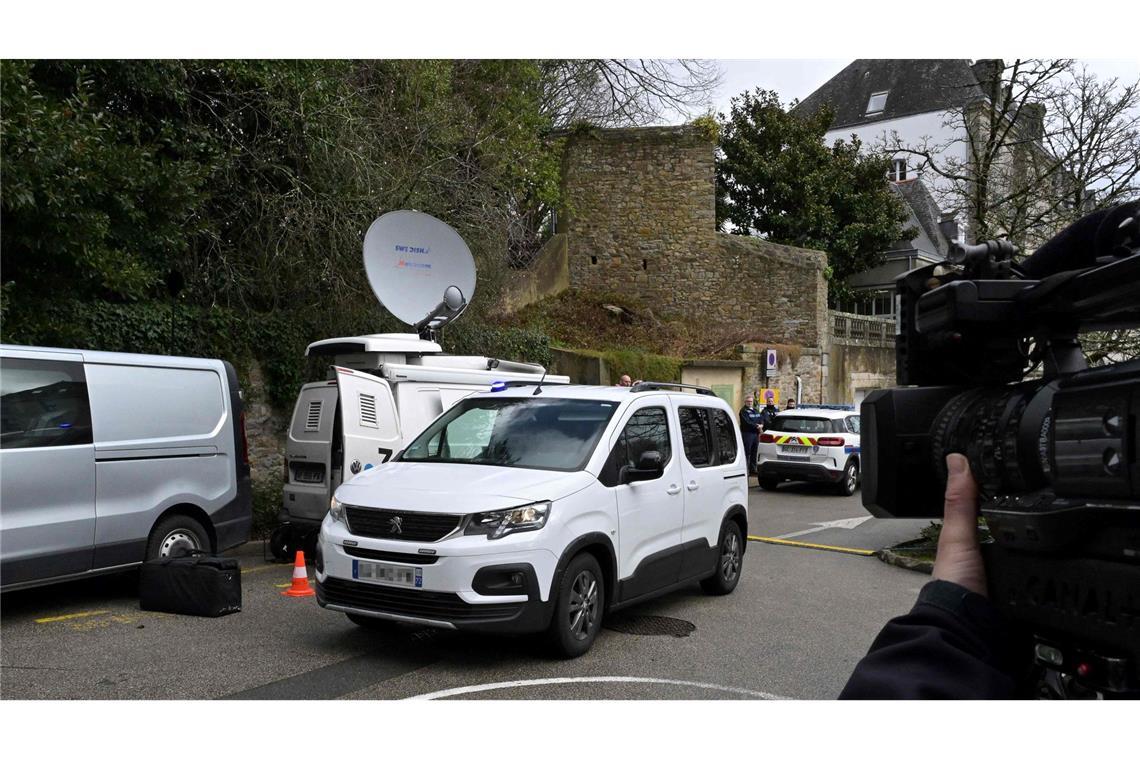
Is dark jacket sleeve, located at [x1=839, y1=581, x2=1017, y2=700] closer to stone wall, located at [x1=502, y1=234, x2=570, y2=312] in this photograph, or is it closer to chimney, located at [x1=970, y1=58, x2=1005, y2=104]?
chimney, located at [x1=970, y1=58, x2=1005, y2=104]

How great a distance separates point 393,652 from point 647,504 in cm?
220

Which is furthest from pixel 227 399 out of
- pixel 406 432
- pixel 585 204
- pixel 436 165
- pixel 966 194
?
pixel 585 204

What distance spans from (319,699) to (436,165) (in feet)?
35.7

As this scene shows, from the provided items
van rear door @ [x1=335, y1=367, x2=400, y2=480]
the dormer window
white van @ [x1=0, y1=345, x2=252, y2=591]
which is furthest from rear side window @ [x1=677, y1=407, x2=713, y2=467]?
the dormer window

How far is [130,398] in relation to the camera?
775cm

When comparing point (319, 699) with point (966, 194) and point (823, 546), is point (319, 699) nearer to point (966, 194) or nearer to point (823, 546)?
point (823, 546)

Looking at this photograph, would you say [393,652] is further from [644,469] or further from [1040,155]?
[1040,155]

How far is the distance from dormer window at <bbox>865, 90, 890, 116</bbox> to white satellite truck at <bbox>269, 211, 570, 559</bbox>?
4168cm

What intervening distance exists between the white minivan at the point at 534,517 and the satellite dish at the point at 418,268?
4.90m

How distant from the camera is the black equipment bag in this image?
7309 millimetres

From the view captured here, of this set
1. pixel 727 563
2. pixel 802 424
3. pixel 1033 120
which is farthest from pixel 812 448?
pixel 727 563

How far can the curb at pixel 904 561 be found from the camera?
10289mm

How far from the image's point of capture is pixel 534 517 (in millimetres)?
6066

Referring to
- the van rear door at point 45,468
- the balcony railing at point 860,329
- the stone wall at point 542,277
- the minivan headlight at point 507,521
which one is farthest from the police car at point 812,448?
the van rear door at point 45,468
